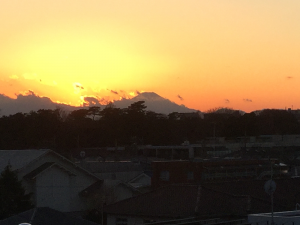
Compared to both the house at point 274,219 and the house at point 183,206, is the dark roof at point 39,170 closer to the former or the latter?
the house at point 183,206

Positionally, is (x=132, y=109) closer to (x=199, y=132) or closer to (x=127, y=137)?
(x=127, y=137)

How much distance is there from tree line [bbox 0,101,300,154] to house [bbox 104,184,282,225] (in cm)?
5646

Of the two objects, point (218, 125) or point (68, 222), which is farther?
point (218, 125)

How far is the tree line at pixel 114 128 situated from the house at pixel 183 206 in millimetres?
56463

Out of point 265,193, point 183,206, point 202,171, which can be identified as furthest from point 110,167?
point 183,206

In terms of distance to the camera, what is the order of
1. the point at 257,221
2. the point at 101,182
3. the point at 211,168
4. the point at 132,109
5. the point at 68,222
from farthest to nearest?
1. the point at 132,109
2. the point at 101,182
3. the point at 211,168
4. the point at 68,222
5. the point at 257,221

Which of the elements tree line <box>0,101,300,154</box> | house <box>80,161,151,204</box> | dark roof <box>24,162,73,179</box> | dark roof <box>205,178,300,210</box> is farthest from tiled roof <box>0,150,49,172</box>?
tree line <box>0,101,300,154</box>

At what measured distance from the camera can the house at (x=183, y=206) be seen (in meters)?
19.4

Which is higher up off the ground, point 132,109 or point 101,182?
point 132,109

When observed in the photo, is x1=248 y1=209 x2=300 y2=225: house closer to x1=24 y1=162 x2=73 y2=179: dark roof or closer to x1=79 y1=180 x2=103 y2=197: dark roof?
x1=24 y1=162 x2=73 y2=179: dark roof

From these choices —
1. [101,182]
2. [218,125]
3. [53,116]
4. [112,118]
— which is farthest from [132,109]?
[101,182]

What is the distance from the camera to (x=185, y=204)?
20547 millimetres

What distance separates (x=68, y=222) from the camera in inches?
652

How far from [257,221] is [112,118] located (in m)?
77.8
